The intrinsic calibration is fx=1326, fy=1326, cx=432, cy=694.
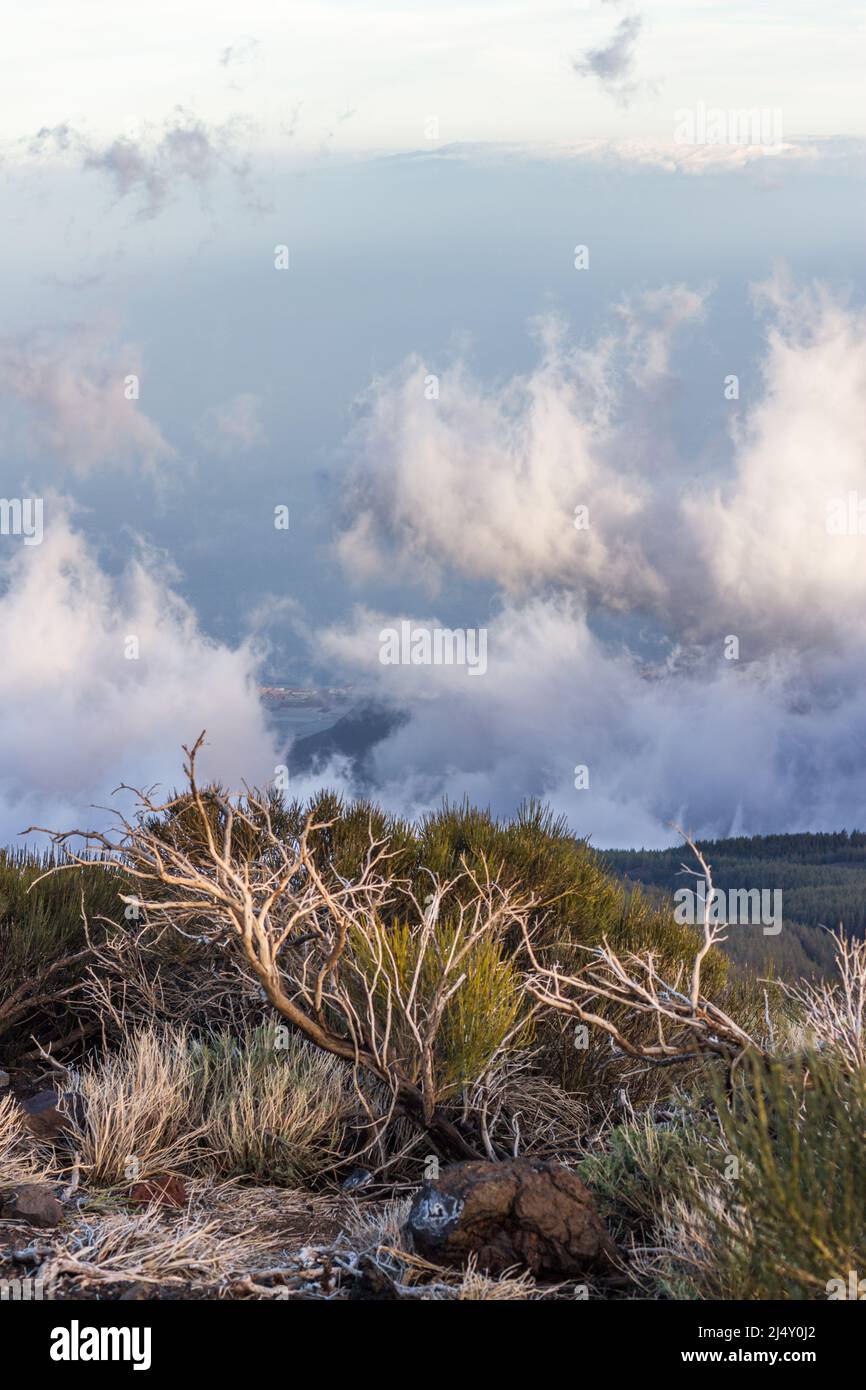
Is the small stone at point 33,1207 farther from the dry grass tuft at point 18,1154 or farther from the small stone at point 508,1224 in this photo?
the small stone at point 508,1224

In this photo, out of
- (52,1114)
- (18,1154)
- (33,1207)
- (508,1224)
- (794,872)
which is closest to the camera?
(508,1224)

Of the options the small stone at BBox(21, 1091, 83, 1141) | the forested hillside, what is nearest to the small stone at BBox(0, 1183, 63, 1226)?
the small stone at BBox(21, 1091, 83, 1141)

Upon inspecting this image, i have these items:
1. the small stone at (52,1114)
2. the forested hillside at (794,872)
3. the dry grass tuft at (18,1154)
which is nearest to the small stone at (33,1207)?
the dry grass tuft at (18,1154)

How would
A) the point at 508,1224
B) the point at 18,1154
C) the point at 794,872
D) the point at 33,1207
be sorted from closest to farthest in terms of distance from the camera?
the point at 508,1224 → the point at 33,1207 → the point at 18,1154 → the point at 794,872

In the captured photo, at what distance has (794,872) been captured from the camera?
41.3 metres

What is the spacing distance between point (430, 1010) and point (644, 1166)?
96 cm

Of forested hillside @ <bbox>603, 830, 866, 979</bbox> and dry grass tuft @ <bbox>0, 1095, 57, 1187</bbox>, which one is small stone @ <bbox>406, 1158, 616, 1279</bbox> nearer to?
dry grass tuft @ <bbox>0, 1095, 57, 1187</bbox>

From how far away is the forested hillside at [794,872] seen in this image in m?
28.0

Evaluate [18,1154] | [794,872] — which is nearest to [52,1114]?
[18,1154]

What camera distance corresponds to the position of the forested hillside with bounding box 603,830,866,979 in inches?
1104

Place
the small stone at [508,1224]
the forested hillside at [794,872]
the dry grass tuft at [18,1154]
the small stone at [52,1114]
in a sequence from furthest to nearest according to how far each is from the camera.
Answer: the forested hillside at [794,872]
the small stone at [52,1114]
the dry grass tuft at [18,1154]
the small stone at [508,1224]

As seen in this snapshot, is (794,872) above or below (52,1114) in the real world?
above

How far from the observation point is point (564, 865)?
8.12 m

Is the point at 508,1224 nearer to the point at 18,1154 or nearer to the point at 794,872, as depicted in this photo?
the point at 18,1154
